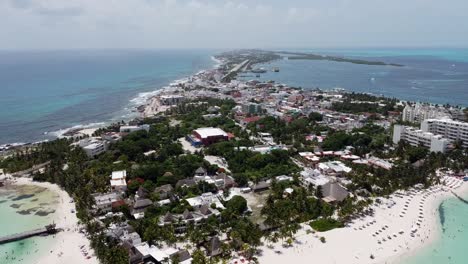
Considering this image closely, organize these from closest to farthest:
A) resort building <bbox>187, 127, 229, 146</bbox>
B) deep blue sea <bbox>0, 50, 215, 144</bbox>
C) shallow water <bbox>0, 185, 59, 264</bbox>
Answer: shallow water <bbox>0, 185, 59, 264</bbox> < resort building <bbox>187, 127, 229, 146</bbox> < deep blue sea <bbox>0, 50, 215, 144</bbox>

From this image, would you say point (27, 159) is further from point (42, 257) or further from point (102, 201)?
point (42, 257)

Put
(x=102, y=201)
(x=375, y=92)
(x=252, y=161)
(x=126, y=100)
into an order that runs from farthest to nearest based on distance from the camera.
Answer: (x=375, y=92), (x=126, y=100), (x=252, y=161), (x=102, y=201)

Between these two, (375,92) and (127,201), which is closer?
(127,201)

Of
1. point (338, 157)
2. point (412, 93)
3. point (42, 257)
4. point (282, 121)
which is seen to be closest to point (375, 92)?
point (412, 93)

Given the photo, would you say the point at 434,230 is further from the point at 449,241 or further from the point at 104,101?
the point at 104,101

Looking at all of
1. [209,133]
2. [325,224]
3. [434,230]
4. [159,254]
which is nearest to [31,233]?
[159,254]

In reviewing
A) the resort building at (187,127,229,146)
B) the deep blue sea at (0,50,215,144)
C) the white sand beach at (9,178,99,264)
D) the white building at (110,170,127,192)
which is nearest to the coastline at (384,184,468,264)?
the white sand beach at (9,178,99,264)

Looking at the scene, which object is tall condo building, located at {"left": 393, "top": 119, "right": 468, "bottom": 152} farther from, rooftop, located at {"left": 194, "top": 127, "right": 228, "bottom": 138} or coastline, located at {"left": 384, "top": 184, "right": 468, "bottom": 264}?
rooftop, located at {"left": 194, "top": 127, "right": 228, "bottom": 138}

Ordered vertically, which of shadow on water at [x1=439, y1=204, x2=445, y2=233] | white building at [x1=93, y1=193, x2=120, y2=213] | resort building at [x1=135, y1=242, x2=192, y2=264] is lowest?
shadow on water at [x1=439, y1=204, x2=445, y2=233]

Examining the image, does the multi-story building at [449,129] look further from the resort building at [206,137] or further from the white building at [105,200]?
the white building at [105,200]
